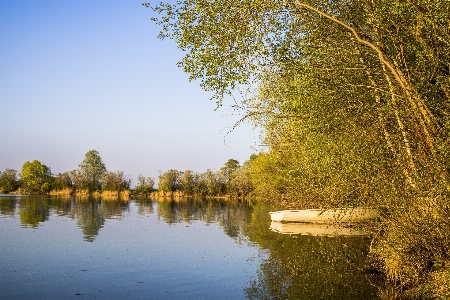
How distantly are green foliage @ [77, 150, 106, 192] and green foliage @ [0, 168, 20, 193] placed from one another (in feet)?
52.5

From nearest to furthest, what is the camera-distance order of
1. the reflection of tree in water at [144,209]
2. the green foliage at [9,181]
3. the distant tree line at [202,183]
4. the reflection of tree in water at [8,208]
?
the reflection of tree in water at [8,208] < the reflection of tree in water at [144,209] < the distant tree line at [202,183] < the green foliage at [9,181]

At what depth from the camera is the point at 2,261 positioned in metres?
18.1

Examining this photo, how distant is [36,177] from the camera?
97.1m

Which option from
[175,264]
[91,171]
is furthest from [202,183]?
[175,264]

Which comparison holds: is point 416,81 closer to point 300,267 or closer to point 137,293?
point 300,267

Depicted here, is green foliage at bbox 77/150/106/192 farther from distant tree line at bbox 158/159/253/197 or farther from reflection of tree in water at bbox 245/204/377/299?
reflection of tree in water at bbox 245/204/377/299

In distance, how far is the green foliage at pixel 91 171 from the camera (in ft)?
297

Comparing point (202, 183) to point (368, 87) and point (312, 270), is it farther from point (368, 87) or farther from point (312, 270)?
point (368, 87)

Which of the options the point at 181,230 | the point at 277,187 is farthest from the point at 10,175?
the point at 181,230

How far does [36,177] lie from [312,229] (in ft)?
267

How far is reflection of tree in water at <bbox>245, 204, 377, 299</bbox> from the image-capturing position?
13602 millimetres

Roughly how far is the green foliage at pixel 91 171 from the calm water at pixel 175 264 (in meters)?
61.8

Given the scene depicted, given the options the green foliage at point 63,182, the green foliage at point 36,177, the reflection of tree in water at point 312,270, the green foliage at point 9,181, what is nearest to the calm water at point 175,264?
the reflection of tree in water at point 312,270

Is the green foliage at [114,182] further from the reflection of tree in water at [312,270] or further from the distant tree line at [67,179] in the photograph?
the reflection of tree in water at [312,270]
